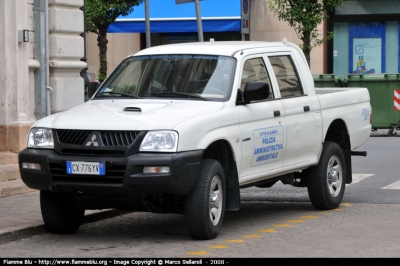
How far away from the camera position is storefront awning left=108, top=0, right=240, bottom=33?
28.6 m

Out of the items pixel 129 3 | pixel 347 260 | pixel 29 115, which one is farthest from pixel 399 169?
pixel 129 3

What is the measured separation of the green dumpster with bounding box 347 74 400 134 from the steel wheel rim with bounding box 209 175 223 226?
48.8ft

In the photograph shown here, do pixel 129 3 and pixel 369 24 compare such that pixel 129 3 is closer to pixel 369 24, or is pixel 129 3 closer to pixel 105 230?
pixel 369 24

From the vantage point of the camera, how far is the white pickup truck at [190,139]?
8.04 m

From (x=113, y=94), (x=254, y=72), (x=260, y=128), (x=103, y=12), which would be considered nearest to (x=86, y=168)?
(x=113, y=94)

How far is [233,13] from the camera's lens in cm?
2847

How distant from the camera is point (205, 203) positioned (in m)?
8.20

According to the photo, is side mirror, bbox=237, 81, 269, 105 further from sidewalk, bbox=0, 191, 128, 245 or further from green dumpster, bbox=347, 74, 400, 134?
green dumpster, bbox=347, 74, 400, 134

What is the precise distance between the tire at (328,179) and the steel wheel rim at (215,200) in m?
2.14

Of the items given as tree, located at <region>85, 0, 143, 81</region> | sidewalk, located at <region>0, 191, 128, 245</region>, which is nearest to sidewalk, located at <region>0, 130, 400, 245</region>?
sidewalk, located at <region>0, 191, 128, 245</region>

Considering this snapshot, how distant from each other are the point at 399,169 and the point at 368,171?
20.3 inches

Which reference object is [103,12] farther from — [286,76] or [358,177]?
[286,76]

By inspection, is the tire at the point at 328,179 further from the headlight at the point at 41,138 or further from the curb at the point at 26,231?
the headlight at the point at 41,138

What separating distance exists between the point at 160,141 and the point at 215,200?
848 millimetres
